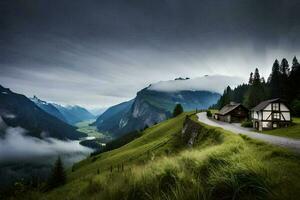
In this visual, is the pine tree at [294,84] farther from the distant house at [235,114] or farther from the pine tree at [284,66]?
the distant house at [235,114]

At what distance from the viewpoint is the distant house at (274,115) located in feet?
146

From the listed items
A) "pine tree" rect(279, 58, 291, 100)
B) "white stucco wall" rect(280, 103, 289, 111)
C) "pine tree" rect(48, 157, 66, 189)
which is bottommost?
"pine tree" rect(48, 157, 66, 189)

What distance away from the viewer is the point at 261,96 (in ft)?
255

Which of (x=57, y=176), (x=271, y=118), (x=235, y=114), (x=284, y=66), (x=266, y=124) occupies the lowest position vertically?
(x=57, y=176)

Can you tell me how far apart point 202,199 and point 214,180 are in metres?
0.89

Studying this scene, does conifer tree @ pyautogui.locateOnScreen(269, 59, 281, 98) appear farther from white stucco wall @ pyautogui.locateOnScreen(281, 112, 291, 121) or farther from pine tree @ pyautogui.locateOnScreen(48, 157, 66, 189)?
pine tree @ pyautogui.locateOnScreen(48, 157, 66, 189)

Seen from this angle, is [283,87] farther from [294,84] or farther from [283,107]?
[283,107]

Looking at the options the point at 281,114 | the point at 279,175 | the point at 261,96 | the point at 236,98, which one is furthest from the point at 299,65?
the point at 279,175

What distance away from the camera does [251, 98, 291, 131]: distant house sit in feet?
146

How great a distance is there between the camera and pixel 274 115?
4497cm

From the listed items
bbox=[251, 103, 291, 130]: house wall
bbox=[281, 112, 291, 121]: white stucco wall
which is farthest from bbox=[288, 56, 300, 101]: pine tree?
bbox=[251, 103, 291, 130]: house wall

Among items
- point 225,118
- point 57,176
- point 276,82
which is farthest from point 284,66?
point 57,176

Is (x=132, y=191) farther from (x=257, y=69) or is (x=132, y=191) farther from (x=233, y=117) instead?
(x=257, y=69)

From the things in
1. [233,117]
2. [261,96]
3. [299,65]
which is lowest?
[233,117]
